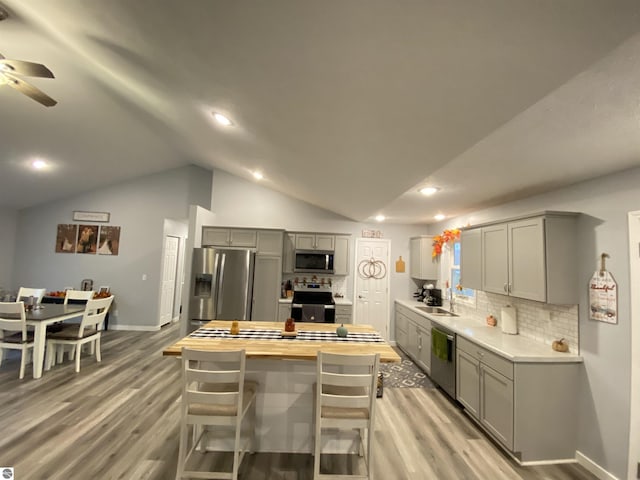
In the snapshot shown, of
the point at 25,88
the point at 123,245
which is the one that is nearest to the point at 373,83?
the point at 25,88

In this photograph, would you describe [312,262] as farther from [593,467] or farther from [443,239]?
[593,467]

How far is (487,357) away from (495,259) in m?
1.05

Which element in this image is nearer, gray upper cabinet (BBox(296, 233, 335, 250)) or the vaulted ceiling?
the vaulted ceiling

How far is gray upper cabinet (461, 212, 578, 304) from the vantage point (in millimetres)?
2514

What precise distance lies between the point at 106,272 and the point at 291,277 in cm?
404

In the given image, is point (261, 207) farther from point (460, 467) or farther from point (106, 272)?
point (460, 467)

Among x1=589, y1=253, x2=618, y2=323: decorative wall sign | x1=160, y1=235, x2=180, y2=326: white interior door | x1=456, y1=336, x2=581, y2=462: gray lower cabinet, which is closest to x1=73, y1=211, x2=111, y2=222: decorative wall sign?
x1=160, y1=235, x2=180, y2=326: white interior door

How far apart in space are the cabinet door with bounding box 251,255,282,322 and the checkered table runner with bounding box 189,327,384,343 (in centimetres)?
209

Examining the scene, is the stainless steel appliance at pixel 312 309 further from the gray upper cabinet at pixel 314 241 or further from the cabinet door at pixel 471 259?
the cabinet door at pixel 471 259

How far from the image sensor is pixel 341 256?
5434 mm

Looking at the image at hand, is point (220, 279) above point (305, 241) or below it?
below

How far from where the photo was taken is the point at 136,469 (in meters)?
2.17

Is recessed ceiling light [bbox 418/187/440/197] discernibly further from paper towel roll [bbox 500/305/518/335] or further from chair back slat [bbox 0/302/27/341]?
chair back slat [bbox 0/302/27/341]

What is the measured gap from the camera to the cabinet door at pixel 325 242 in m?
5.43
